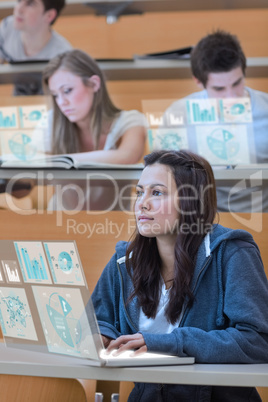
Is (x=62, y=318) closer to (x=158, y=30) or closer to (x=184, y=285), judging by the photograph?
(x=184, y=285)

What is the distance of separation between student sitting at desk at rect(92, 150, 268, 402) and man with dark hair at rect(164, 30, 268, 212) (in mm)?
798

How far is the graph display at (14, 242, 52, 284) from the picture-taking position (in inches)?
46.3

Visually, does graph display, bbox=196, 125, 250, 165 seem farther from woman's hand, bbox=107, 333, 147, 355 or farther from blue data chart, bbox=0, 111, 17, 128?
woman's hand, bbox=107, 333, 147, 355

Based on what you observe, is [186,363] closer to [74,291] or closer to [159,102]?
[74,291]

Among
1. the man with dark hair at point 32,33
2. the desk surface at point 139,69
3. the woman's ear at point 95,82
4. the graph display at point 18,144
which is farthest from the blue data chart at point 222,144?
the man with dark hair at point 32,33

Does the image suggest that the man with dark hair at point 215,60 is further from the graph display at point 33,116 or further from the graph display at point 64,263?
the graph display at point 64,263

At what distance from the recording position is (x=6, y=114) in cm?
274

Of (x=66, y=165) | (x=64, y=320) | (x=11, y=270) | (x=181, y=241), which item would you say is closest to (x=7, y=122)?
(x=66, y=165)

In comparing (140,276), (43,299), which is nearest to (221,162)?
(140,276)

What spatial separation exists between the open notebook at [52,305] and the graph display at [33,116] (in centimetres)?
159

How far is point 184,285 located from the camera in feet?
4.69

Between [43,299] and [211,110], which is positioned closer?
[43,299]

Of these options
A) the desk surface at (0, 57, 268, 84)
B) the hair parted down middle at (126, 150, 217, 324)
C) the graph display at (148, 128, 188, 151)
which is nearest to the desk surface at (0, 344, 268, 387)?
the hair parted down middle at (126, 150, 217, 324)

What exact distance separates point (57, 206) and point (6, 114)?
64 centimetres
